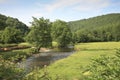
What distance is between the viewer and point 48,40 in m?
65.1

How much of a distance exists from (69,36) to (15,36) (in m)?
23.8

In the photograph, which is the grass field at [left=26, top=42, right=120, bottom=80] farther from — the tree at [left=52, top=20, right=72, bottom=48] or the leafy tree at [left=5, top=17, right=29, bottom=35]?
the leafy tree at [left=5, top=17, right=29, bottom=35]

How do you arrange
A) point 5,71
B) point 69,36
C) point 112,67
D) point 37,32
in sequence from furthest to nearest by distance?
point 69,36
point 37,32
point 112,67
point 5,71

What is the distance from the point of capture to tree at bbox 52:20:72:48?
3209 inches

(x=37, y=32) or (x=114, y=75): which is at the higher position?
(x=37, y=32)

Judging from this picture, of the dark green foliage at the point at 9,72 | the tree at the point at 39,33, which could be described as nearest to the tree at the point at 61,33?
the tree at the point at 39,33

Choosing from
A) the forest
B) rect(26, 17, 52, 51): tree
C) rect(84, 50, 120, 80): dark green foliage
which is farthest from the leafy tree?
rect(84, 50, 120, 80): dark green foliage

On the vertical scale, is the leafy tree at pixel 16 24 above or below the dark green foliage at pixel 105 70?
above

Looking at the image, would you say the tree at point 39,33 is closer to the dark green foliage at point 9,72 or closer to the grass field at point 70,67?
the grass field at point 70,67

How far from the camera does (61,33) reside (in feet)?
272

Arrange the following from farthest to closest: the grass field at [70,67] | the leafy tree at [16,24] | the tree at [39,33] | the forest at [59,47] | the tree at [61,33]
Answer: the leafy tree at [16,24] < the tree at [61,33] < the tree at [39,33] < the grass field at [70,67] < the forest at [59,47]

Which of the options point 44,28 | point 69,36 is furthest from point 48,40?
point 69,36

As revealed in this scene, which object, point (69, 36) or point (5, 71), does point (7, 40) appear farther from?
point (5, 71)

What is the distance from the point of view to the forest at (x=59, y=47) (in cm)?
958
